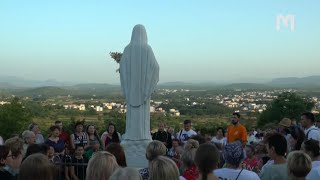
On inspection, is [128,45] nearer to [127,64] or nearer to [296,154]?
[127,64]

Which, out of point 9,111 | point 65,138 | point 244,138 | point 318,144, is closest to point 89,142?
point 65,138

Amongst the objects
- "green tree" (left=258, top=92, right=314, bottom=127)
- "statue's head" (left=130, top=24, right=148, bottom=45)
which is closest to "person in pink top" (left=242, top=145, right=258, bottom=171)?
"statue's head" (left=130, top=24, right=148, bottom=45)

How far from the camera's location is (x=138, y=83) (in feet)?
35.0

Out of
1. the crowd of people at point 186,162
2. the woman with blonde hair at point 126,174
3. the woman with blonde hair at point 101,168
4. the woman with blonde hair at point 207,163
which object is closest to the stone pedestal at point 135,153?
the crowd of people at point 186,162

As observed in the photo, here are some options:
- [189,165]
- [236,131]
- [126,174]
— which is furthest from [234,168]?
[236,131]

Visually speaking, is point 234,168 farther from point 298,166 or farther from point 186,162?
point 186,162

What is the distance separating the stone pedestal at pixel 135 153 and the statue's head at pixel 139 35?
96.6 inches

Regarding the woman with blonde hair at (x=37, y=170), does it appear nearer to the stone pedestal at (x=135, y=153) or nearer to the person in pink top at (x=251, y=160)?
the person in pink top at (x=251, y=160)

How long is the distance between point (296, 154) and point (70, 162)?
6005mm

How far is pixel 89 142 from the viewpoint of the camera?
11273 mm

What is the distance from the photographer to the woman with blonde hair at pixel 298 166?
4805 millimetres

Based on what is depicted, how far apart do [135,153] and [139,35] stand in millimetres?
2916

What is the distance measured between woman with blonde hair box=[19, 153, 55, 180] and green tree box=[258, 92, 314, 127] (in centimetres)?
4712

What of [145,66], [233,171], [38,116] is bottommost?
[38,116]
